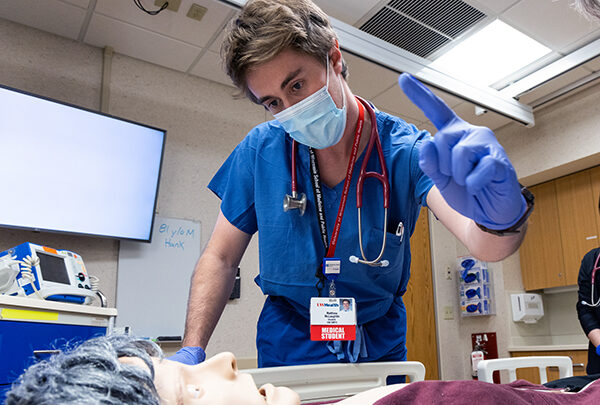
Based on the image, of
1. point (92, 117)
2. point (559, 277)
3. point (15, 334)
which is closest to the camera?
point (15, 334)

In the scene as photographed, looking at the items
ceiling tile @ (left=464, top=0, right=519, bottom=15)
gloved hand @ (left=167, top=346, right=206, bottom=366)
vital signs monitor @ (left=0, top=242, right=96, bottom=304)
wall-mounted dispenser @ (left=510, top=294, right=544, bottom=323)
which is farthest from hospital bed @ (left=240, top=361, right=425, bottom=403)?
wall-mounted dispenser @ (left=510, top=294, right=544, bottom=323)

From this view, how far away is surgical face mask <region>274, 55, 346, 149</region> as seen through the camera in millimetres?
1265

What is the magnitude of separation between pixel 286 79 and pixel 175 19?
211cm

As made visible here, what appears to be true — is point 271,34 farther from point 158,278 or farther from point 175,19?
point 158,278

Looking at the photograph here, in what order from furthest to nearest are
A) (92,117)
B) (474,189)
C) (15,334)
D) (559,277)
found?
(559,277) < (92,117) < (15,334) < (474,189)

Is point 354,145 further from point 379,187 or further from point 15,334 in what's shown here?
point 15,334

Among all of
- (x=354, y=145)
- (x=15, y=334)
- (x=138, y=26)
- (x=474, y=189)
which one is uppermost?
(x=138, y=26)

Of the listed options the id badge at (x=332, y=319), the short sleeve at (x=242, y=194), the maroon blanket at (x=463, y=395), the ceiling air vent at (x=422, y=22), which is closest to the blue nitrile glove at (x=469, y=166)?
the maroon blanket at (x=463, y=395)

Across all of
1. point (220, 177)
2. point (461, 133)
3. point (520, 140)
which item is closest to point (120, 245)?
point (220, 177)

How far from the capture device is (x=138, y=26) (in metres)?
3.03

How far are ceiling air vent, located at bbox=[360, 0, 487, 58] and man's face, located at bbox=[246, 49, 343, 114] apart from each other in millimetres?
1904

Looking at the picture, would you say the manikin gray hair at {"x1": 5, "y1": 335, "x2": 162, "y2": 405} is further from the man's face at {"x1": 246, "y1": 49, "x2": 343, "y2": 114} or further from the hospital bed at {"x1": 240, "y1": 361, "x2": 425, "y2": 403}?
the man's face at {"x1": 246, "y1": 49, "x2": 343, "y2": 114}

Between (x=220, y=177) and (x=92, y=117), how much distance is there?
5.50ft

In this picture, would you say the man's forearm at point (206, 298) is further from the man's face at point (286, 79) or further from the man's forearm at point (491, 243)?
the man's forearm at point (491, 243)
